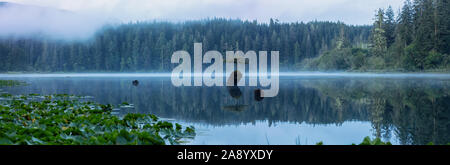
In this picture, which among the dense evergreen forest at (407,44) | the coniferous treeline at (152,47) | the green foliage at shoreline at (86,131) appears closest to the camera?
the green foliage at shoreline at (86,131)

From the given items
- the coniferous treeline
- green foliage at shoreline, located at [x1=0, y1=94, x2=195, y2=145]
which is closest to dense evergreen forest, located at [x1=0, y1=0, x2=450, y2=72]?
the coniferous treeline

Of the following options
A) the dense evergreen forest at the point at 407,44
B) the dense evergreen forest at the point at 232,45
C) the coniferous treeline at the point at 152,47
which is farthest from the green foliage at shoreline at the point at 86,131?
the coniferous treeline at the point at 152,47

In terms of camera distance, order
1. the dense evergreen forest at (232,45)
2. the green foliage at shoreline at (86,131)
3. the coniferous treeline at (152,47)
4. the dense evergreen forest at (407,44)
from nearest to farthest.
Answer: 1. the green foliage at shoreline at (86,131)
2. the dense evergreen forest at (407,44)
3. the dense evergreen forest at (232,45)
4. the coniferous treeline at (152,47)

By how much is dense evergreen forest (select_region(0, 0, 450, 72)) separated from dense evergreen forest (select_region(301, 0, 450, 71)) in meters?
0.21

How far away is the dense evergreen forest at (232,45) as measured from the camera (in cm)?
6712

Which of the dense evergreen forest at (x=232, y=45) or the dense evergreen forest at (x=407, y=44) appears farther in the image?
the dense evergreen forest at (x=232, y=45)

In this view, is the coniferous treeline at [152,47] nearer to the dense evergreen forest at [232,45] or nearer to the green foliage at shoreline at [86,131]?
the dense evergreen forest at [232,45]

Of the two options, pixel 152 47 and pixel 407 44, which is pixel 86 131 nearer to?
pixel 407 44

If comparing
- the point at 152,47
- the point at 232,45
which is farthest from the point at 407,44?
the point at 152,47

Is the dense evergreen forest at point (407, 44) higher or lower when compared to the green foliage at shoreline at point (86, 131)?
higher

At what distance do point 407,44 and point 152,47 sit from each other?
246 ft

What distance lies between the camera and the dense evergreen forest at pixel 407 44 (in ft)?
177

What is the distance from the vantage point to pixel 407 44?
202 feet

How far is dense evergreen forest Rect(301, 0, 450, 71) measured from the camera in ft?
177
